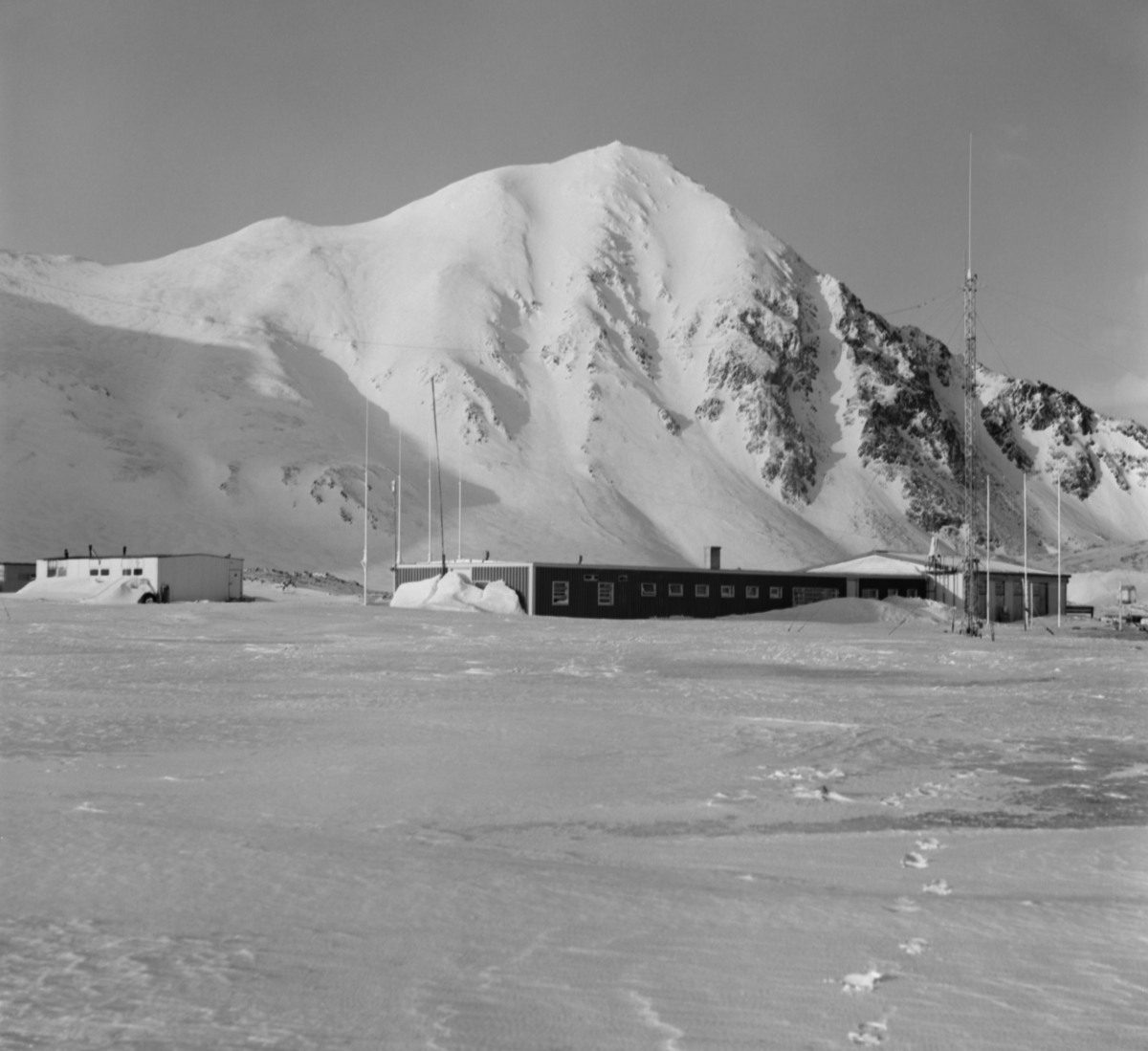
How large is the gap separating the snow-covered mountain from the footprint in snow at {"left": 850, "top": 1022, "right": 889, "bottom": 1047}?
96114 mm

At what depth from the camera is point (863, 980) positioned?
21.0 ft

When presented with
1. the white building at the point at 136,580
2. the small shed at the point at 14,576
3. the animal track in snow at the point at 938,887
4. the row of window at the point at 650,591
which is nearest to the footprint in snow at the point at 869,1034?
the animal track in snow at the point at 938,887

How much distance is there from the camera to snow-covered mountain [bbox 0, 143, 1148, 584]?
109062 mm

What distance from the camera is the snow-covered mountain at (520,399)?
358 ft

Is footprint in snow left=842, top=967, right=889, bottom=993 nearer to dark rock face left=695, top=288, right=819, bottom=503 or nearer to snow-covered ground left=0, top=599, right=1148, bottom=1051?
snow-covered ground left=0, top=599, right=1148, bottom=1051

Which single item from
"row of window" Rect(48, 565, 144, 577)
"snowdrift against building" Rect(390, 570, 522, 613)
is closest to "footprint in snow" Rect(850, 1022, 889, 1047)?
"snowdrift against building" Rect(390, 570, 522, 613)

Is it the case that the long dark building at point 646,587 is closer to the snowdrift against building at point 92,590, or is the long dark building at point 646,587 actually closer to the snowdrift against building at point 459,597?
the snowdrift against building at point 459,597

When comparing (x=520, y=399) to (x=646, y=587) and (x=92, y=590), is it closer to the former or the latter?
(x=646, y=587)

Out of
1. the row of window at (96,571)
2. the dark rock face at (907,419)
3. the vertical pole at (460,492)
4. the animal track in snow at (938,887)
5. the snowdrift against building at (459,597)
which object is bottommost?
the animal track in snow at (938,887)

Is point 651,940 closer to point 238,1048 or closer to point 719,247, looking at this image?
point 238,1048

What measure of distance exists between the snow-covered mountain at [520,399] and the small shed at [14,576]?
15850mm

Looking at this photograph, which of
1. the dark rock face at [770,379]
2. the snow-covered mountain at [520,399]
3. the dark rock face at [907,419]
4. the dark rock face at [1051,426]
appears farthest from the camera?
the dark rock face at [1051,426]

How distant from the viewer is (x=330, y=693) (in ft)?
70.3

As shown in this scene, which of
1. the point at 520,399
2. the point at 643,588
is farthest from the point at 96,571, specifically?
the point at 520,399
